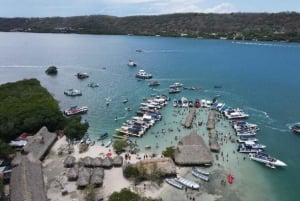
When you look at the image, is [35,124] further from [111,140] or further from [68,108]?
[68,108]

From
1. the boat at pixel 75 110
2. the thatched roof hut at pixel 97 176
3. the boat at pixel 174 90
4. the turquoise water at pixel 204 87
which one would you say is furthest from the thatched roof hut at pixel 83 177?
the boat at pixel 174 90

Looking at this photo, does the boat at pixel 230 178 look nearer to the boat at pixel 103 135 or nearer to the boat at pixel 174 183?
the boat at pixel 174 183

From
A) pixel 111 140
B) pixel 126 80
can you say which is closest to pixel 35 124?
pixel 111 140

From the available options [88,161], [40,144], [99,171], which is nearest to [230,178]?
[99,171]

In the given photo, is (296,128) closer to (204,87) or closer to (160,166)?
(160,166)

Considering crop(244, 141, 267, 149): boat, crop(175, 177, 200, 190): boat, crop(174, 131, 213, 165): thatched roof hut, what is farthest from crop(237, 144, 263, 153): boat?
crop(175, 177, 200, 190): boat

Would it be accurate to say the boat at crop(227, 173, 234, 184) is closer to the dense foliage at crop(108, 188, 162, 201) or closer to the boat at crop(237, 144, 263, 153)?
the boat at crop(237, 144, 263, 153)
